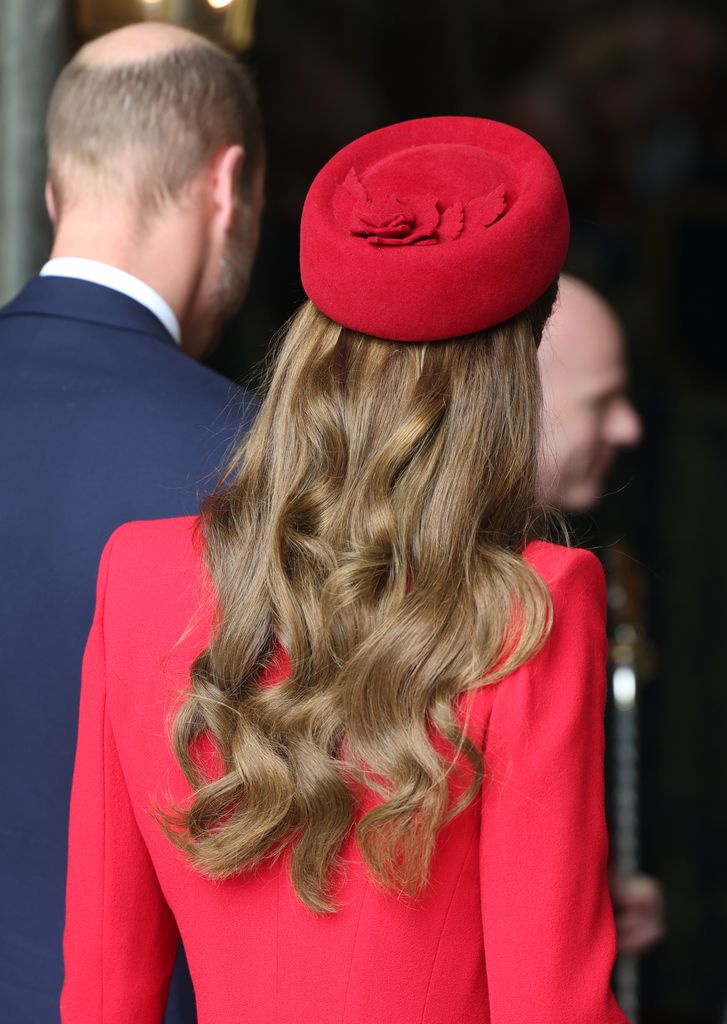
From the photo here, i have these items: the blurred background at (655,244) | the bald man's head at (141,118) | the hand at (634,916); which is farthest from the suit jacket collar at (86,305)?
→ the blurred background at (655,244)

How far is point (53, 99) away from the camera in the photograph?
1.76m

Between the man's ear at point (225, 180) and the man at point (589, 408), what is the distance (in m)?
0.65

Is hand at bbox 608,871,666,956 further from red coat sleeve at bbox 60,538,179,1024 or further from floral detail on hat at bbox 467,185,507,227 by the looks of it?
floral detail on hat at bbox 467,185,507,227

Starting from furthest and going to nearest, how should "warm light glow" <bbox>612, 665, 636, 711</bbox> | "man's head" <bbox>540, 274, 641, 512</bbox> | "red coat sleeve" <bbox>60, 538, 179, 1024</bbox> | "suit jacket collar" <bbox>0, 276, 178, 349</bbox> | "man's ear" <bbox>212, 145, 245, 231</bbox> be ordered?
1. "warm light glow" <bbox>612, 665, 636, 711</bbox>
2. "man's head" <bbox>540, 274, 641, 512</bbox>
3. "man's ear" <bbox>212, 145, 245, 231</bbox>
4. "suit jacket collar" <bbox>0, 276, 178, 349</bbox>
5. "red coat sleeve" <bbox>60, 538, 179, 1024</bbox>

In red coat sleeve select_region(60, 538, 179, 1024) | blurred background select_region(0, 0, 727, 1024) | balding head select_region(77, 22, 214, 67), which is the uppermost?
balding head select_region(77, 22, 214, 67)

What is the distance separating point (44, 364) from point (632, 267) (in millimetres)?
3163

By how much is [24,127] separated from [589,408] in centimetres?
99

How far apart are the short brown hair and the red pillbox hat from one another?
553mm

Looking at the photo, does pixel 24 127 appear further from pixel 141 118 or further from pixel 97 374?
pixel 97 374

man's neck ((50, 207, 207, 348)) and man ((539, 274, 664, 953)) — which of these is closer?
man's neck ((50, 207, 207, 348))

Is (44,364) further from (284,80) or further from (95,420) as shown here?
(284,80)

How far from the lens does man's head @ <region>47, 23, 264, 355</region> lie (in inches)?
65.5

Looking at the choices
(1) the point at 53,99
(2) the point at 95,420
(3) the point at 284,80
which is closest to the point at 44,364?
(2) the point at 95,420

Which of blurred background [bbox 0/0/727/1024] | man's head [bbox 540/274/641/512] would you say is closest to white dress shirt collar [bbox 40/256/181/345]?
man's head [bbox 540/274/641/512]
